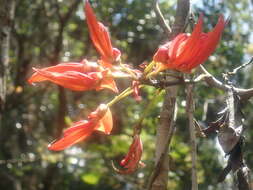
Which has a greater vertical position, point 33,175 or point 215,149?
point 215,149

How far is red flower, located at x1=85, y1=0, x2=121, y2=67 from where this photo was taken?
1245 mm

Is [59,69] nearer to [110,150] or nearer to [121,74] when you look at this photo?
[121,74]

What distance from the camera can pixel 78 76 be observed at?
1228mm

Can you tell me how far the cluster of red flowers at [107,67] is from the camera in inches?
45.9

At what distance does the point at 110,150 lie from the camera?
14.1ft

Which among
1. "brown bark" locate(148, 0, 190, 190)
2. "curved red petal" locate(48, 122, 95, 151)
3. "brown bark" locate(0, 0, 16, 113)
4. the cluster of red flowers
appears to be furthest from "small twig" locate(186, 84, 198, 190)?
"brown bark" locate(0, 0, 16, 113)

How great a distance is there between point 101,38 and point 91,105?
442cm

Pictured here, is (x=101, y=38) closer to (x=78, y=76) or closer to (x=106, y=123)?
(x=78, y=76)

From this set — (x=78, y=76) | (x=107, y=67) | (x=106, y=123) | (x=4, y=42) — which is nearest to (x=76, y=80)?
(x=78, y=76)

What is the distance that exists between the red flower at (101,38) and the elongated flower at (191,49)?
0.43ft

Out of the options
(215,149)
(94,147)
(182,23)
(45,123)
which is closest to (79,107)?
(45,123)

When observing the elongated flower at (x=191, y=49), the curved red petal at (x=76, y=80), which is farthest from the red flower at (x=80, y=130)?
the elongated flower at (x=191, y=49)

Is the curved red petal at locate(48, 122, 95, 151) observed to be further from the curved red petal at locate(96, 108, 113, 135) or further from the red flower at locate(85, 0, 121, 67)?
the red flower at locate(85, 0, 121, 67)

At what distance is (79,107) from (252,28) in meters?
2.10
